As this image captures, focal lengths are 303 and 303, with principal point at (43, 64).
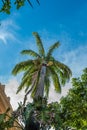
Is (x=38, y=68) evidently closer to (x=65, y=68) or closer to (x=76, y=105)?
(x=65, y=68)

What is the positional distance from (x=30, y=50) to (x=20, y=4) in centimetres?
2564

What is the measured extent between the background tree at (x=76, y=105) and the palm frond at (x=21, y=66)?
9206 mm

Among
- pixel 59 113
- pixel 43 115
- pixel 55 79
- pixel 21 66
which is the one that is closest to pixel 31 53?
pixel 21 66

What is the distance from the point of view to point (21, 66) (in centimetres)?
3266

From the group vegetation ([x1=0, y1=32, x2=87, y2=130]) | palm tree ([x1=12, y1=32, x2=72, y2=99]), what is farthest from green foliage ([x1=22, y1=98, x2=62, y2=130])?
palm tree ([x1=12, y1=32, x2=72, y2=99])

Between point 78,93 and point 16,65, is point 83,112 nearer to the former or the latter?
point 78,93

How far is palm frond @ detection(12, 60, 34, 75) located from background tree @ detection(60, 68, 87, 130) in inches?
362

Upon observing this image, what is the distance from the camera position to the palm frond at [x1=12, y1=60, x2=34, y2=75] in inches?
1275

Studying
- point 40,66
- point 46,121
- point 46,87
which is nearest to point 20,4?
point 46,121

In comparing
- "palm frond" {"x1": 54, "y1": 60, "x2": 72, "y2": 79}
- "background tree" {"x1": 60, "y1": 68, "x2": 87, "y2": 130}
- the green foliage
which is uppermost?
"palm frond" {"x1": 54, "y1": 60, "x2": 72, "y2": 79}

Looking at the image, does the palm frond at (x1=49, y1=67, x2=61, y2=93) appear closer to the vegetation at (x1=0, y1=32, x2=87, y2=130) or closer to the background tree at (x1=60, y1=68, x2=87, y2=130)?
the vegetation at (x1=0, y1=32, x2=87, y2=130)

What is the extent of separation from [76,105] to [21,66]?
37.5ft

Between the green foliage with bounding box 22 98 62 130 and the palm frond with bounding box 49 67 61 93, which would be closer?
the green foliage with bounding box 22 98 62 130

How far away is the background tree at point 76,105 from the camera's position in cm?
2194
